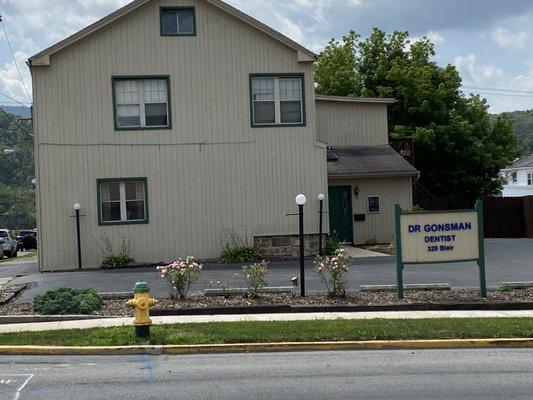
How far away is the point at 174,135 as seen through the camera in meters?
22.0

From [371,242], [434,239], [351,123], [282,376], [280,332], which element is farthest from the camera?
[351,123]

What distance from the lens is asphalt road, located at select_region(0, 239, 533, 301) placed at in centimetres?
1677

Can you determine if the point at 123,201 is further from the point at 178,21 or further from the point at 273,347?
the point at 273,347

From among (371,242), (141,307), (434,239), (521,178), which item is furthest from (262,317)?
(521,178)

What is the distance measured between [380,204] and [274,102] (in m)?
6.27

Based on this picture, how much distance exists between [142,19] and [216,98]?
3.27 m

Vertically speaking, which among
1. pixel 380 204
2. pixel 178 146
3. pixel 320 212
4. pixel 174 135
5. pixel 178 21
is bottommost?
pixel 320 212

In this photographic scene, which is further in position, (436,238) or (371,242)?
(371,242)

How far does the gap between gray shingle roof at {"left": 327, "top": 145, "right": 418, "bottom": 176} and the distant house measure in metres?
44.8

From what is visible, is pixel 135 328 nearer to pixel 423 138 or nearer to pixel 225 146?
pixel 225 146

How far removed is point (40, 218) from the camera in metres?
21.2

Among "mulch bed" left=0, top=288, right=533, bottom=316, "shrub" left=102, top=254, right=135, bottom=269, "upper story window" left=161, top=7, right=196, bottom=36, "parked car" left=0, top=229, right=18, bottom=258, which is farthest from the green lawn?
"parked car" left=0, top=229, right=18, bottom=258

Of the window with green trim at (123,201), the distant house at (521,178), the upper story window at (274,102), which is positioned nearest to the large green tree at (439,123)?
the upper story window at (274,102)

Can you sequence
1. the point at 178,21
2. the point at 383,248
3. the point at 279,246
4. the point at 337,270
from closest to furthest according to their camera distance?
the point at 337,270 < the point at 178,21 < the point at 279,246 < the point at 383,248
